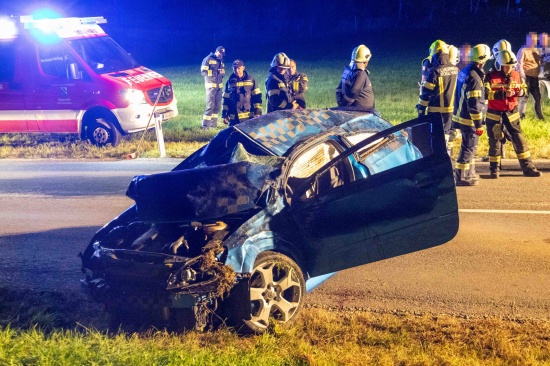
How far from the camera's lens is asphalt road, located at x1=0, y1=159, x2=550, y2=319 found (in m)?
6.30

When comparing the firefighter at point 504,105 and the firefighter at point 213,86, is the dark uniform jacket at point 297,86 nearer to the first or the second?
the firefighter at point 504,105

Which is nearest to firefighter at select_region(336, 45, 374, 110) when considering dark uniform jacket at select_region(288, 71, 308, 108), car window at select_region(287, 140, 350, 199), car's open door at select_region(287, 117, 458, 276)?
dark uniform jacket at select_region(288, 71, 308, 108)

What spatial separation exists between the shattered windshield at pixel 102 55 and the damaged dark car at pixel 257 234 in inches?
397

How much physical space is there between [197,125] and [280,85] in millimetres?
6041

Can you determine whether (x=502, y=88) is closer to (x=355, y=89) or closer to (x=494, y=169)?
(x=494, y=169)

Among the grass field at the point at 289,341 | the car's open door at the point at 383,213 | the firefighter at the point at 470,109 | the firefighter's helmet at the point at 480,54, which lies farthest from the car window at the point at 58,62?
the car's open door at the point at 383,213

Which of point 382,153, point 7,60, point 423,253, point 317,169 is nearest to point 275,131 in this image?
point 317,169

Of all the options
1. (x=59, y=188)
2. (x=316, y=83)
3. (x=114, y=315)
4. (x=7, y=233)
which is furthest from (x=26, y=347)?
(x=316, y=83)

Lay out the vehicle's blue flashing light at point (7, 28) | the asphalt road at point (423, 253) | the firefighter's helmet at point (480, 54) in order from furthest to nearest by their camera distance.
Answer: the vehicle's blue flashing light at point (7, 28) < the firefighter's helmet at point (480, 54) < the asphalt road at point (423, 253)

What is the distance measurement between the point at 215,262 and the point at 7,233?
4.65 meters

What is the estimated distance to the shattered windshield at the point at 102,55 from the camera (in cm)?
1560

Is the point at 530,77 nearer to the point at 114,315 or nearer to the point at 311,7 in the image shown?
the point at 114,315

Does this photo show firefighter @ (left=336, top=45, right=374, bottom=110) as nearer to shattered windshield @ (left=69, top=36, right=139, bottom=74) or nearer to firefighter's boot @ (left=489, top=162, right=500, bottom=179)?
firefighter's boot @ (left=489, top=162, right=500, bottom=179)

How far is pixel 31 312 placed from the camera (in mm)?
6309
